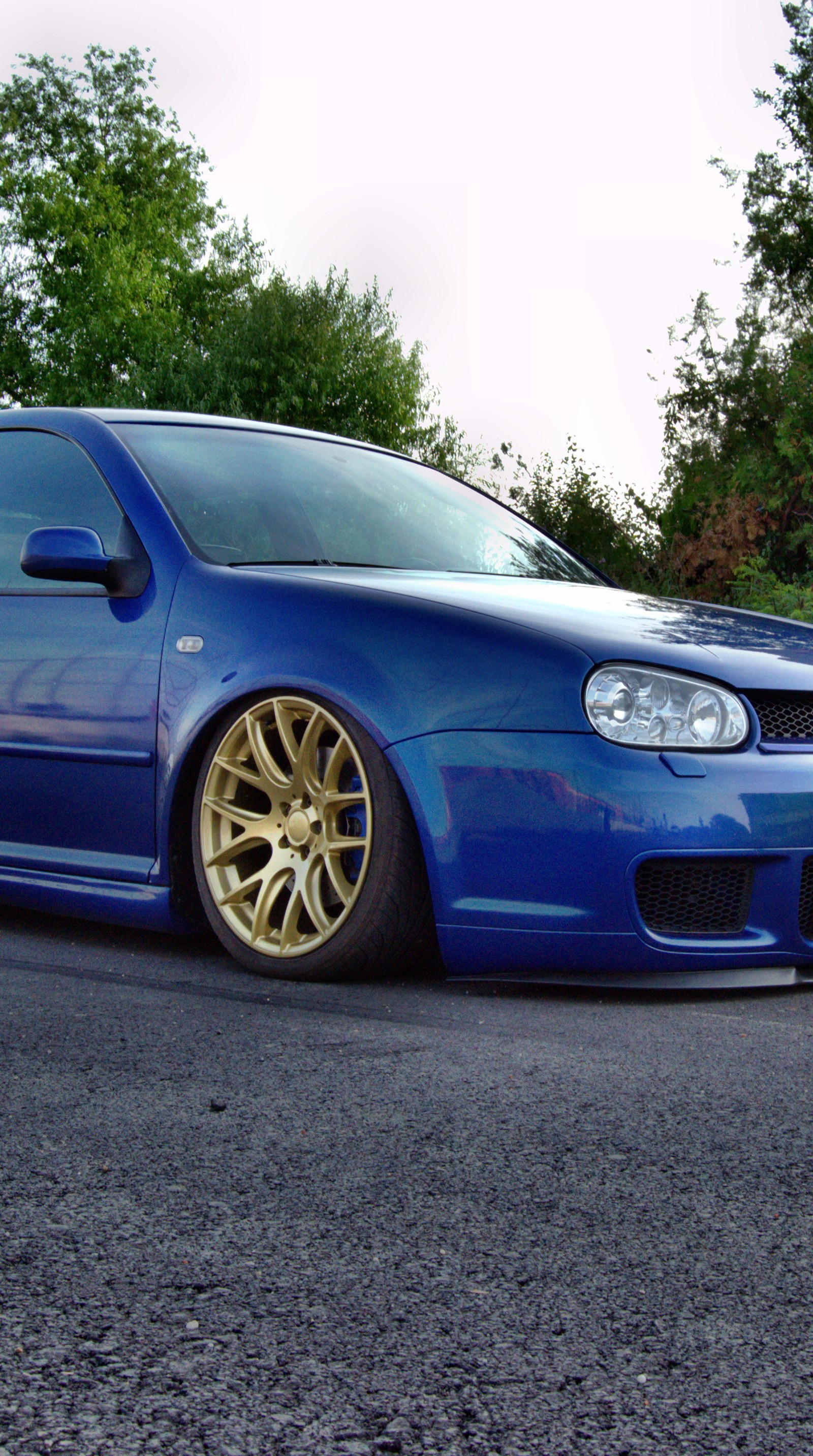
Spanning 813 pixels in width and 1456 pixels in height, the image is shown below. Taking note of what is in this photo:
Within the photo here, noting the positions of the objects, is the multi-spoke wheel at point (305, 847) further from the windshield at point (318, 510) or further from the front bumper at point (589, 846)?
the windshield at point (318, 510)

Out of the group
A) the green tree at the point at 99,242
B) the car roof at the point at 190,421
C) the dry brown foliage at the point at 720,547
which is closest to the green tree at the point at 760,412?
the dry brown foliage at the point at 720,547

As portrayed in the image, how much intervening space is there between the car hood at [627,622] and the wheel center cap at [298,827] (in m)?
0.56

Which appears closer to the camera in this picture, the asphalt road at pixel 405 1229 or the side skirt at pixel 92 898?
the asphalt road at pixel 405 1229

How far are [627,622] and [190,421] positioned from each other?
1.74 m

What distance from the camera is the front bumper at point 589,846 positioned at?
3.14 metres

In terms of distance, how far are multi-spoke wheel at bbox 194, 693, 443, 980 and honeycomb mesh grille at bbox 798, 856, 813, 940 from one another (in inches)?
33.1

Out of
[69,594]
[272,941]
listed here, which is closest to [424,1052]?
[272,941]

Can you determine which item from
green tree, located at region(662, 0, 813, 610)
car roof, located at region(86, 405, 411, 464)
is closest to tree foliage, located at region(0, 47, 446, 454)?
green tree, located at region(662, 0, 813, 610)

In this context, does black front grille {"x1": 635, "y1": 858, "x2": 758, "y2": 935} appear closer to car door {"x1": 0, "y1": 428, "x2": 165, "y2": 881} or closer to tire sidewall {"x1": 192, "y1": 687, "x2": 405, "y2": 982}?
tire sidewall {"x1": 192, "y1": 687, "x2": 405, "y2": 982}

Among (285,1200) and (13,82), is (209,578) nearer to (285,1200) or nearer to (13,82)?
(285,1200)

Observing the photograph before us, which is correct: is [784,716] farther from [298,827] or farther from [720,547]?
[720,547]

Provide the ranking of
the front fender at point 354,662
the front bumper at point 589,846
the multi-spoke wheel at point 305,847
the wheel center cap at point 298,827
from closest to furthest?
1. the front bumper at point 589,846
2. the front fender at point 354,662
3. the multi-spoke wheel at point 305,847
4. the wheel center cap at point 298,827

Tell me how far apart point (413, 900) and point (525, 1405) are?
6.40 ft

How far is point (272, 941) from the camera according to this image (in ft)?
11.7
